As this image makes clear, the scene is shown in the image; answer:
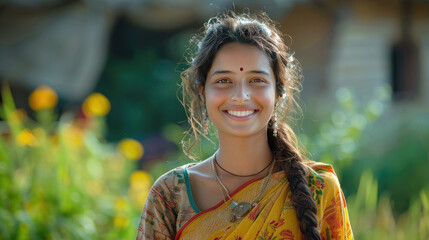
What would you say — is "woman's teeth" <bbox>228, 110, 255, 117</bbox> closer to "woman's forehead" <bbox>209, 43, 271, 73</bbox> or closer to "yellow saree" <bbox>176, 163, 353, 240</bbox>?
"woman's forehead" <bbox>209, 43, 271, 73</bbox>

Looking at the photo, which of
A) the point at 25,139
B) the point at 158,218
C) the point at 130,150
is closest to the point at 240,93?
the point at 158,218

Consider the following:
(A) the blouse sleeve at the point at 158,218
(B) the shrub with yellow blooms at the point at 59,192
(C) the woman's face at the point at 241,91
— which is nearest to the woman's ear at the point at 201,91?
(C) the woman's face at the point at 241,91

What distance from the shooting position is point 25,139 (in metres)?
3.93

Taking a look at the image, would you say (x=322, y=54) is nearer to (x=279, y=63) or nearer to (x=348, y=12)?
(x=348, y=12)

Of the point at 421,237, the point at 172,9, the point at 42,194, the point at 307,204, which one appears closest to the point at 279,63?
the point at 307,204

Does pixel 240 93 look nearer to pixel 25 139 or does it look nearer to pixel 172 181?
pixel 172 181

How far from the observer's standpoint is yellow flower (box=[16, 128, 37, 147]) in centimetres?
390

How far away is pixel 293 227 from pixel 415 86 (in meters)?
6.70

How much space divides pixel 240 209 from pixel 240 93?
42 cm

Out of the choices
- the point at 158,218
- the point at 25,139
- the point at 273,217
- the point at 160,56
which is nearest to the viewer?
the point at 273,217

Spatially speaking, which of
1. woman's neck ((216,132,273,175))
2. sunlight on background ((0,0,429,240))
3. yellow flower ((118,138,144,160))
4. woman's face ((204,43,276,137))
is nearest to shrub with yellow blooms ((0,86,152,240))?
yellow flower ((118,138,144,160))

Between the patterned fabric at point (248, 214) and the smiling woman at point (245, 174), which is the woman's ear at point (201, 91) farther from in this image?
the patterned fabric at point (248, 214)

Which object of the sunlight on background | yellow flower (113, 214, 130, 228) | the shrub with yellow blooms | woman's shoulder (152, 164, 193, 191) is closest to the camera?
woman's shoulder (152, 164, 193, 191)

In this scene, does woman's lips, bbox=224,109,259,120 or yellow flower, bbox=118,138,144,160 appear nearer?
woman's lips, bbox=224,109,259,120
